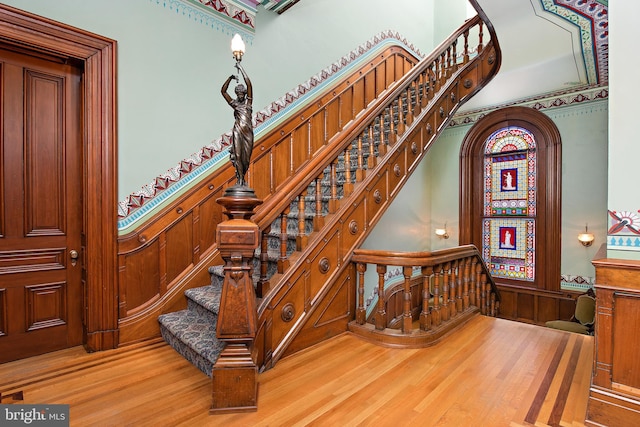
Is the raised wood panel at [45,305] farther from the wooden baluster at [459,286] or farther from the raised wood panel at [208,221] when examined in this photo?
the wooden baluster at [459,286]

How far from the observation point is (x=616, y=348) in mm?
1519

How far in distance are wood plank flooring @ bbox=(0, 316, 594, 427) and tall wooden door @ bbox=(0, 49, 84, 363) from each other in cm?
23

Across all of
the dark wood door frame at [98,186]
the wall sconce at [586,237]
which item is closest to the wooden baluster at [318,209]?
the dark wood door frame at [98,186]

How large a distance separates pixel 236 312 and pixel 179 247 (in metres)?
1.32

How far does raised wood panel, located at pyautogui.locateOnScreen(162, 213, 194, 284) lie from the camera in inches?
105

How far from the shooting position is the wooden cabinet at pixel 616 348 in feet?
4.82

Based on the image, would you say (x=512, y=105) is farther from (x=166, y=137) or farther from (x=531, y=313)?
(x=166, y=137)

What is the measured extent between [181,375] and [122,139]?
5.61 feet

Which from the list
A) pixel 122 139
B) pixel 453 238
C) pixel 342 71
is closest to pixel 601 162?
pixel 453 238

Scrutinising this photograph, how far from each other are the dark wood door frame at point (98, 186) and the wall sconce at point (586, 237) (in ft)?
18.5

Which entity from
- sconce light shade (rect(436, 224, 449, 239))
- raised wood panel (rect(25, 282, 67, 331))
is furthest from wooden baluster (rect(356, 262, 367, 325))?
sconce light shade (rect(436, 224, 449, 239))

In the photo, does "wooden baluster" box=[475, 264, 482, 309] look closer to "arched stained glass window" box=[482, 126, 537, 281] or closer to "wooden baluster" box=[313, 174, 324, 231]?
"wooden baluster" box=[313, 174, 324, 231]

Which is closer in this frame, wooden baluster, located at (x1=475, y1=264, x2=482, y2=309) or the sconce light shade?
wooden baluster, located at (x1=475, y1=264, x2=482, y2=309)

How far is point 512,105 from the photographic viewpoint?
5383mm
